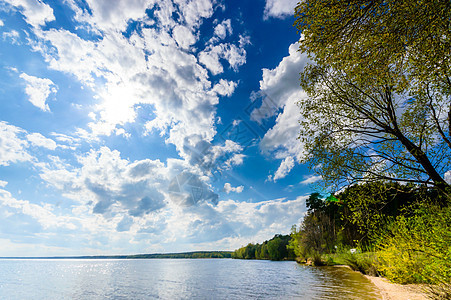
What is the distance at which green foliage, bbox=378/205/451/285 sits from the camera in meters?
7.12

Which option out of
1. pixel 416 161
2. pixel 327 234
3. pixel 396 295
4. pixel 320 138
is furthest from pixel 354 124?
pixel 327 234

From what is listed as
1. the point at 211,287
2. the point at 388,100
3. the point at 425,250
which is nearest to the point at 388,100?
the point at 388,100

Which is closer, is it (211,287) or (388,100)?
(388,100)

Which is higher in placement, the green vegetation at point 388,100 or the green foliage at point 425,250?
the green vegetation at point 388,100

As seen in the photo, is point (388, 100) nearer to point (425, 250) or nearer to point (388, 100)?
point (388, 100)

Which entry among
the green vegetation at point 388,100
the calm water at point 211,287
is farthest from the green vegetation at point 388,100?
the calm water at point 211,287

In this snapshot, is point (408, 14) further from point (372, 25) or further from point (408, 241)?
point (408, 241)

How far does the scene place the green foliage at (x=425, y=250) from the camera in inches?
280

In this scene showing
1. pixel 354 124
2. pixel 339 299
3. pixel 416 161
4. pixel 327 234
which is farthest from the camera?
pixel 327 234

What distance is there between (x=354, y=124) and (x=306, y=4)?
570 cm

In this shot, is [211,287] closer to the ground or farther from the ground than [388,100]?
closer to the ground

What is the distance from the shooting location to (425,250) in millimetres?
8297

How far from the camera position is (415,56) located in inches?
273

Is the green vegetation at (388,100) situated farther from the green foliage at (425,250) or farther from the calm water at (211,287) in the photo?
the calm water at (211,287)
